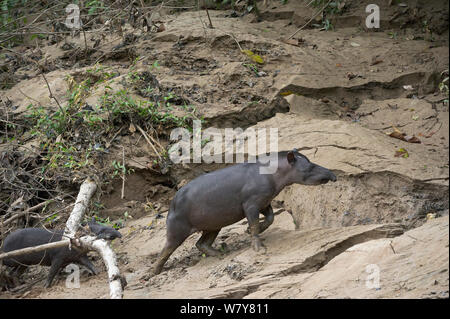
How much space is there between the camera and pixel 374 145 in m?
7.70

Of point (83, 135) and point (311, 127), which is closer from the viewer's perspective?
point (311, 127)

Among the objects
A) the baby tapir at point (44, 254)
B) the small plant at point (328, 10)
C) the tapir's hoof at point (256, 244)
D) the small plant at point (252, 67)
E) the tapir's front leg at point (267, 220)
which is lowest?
the baby tapir at point (44, 254)

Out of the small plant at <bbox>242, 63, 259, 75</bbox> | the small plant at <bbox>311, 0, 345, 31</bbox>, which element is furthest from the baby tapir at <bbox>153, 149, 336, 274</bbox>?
the small plant at <bbox>311, 0, 345, 31</bbox>

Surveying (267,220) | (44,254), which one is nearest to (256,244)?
(267,220)

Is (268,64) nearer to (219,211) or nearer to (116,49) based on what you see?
(116,49)

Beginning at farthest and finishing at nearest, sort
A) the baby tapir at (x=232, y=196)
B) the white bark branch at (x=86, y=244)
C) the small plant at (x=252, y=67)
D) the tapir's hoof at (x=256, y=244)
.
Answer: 1. the small plant at (x=252, y=67)
2. the baby tapir at (x=232, y=196)
3. the tapir's hoof at (x=256, y=244)
4. the white bark branch at (x=86, y=244)

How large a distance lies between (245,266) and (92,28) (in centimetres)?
796

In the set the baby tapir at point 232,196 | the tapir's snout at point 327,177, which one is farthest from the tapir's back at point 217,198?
the tapir's snout at point 327,177

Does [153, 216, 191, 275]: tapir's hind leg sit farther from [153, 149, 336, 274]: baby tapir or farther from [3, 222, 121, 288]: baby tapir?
[3, 222, 121, 288]: baby tapir

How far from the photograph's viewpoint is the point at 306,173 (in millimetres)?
6855

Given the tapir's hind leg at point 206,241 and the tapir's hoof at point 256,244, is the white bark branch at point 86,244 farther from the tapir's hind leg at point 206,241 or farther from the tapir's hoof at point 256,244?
the tapir's hoof at point 256,244

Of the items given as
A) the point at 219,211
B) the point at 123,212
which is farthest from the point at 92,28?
the point at 219,211

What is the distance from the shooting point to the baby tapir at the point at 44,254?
7.27 metres

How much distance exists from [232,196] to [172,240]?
882 mm
